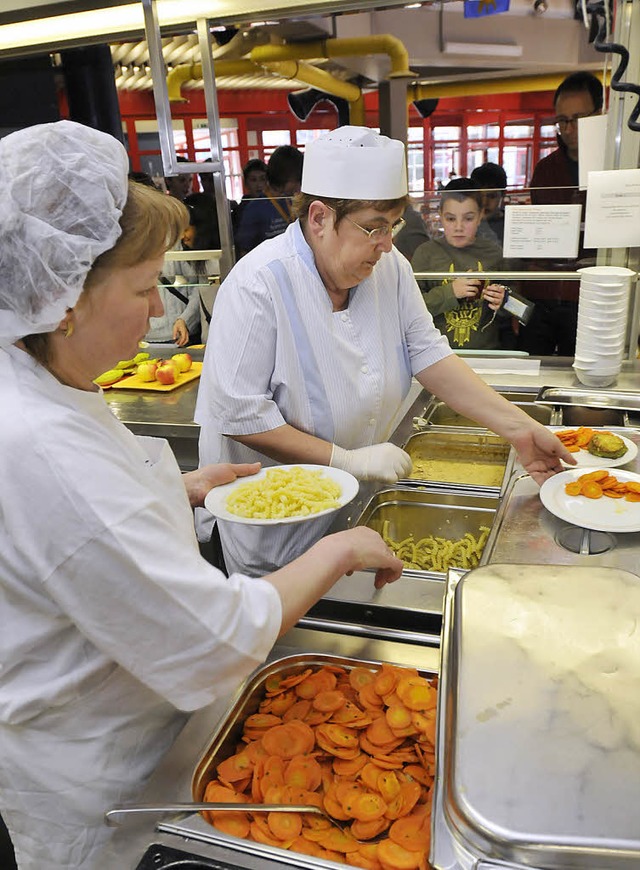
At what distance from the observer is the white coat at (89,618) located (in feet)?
2.49

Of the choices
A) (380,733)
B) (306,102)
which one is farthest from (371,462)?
(306,102)

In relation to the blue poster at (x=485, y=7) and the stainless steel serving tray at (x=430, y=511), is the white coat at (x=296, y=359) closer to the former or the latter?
the stainless steel serving tray at (x=430, y=511)

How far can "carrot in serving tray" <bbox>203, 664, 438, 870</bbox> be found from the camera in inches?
33.0

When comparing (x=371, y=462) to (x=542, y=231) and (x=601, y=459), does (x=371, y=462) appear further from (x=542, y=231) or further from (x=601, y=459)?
(x=542, y=231)

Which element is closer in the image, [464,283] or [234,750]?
[234,750]

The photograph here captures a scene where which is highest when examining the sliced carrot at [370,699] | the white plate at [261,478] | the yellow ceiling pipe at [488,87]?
the yellow ceiling pipe at [488,87]

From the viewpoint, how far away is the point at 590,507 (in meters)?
1.47

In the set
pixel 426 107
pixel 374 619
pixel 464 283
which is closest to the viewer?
pixel 374 619

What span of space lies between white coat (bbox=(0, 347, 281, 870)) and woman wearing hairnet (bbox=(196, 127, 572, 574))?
2.06 ft

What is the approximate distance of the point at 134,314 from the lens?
2.77 ft

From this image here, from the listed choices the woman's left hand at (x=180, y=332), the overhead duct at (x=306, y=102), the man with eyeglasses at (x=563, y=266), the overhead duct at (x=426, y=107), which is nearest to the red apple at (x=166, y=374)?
the woman's left hand at (x=180, y=332)

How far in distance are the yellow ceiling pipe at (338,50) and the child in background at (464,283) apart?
1.54 metres

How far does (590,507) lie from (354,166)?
3.03 ft

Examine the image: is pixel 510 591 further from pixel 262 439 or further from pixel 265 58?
pixel 265 58
